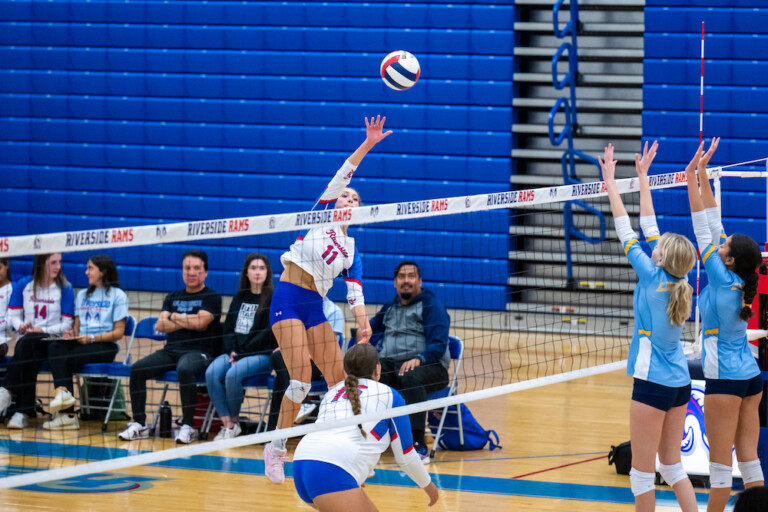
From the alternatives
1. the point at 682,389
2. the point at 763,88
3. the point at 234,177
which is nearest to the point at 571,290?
the point at 763,88

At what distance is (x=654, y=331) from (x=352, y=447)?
1749mm

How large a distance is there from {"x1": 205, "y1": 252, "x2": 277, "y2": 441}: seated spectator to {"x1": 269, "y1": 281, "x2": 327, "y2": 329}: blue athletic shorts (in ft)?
4.50

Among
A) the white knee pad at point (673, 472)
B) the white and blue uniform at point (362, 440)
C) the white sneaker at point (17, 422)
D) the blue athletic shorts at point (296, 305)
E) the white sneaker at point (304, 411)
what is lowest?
the white sneaker at point (17, 422)

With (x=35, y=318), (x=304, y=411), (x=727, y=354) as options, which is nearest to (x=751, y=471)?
(x=727, y=354)

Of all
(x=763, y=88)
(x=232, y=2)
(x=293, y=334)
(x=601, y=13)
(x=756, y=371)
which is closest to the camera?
(x=756, y=371)

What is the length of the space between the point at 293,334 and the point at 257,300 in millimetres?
1670

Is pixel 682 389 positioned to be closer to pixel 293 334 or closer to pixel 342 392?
pixel 342 392

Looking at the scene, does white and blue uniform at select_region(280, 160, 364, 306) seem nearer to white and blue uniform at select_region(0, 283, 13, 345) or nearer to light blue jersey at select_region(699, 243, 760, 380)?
light blue jersey at select_region(699, 243, 760, 380)

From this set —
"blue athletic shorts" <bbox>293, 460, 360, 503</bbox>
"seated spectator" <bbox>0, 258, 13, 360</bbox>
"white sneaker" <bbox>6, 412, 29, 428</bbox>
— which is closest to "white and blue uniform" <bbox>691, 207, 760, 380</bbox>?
"blue athletic shorts" <bbox>293, 460, 360, 503</bbox>

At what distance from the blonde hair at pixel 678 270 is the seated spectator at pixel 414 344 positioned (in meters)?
2.65

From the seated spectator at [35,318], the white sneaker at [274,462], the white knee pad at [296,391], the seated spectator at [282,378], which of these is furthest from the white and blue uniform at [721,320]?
the seated spectator at [35,318]

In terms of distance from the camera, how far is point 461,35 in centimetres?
1252

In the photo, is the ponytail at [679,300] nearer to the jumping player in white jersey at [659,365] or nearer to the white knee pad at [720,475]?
the jumping player in white jersey at [659,365]

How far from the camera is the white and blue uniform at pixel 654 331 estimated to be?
514 centimetres
